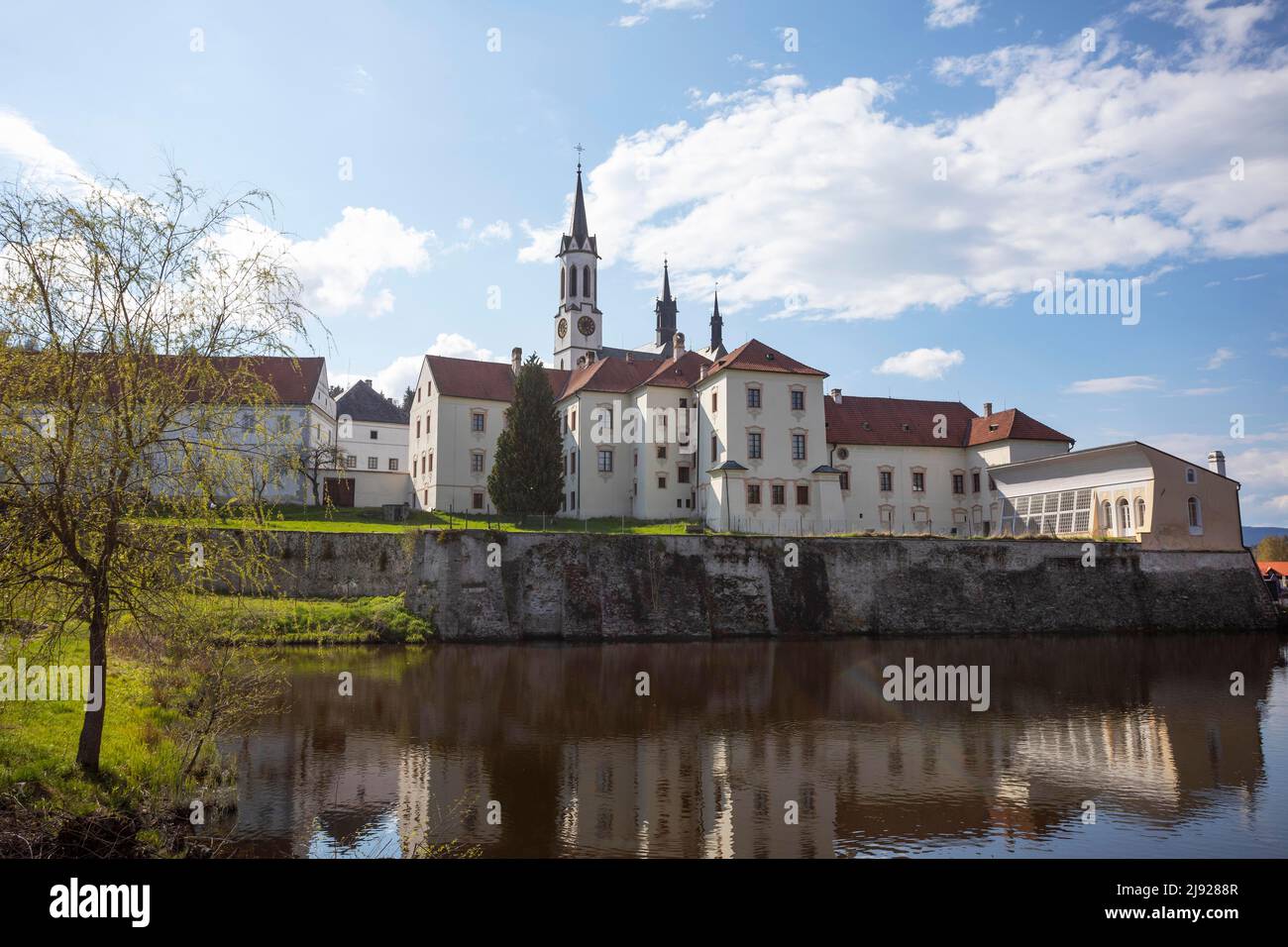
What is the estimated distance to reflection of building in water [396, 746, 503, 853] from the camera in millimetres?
13125

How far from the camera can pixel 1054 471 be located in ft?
164

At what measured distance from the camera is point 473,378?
5897cm

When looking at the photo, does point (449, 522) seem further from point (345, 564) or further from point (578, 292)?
point (578, 292)

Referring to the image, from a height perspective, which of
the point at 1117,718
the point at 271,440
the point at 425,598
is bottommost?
the point at 1117,718

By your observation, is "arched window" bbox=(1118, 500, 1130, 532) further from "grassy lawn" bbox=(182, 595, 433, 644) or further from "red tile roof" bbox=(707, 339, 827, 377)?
"grassy lawn" bbox=(182, 595, 433, 644)

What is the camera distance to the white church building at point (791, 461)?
4681cm

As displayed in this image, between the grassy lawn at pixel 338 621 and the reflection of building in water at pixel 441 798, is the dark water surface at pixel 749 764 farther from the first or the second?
the grassy lawn at pixel 338 621

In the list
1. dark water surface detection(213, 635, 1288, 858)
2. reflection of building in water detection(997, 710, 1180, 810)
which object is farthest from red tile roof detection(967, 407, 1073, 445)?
reflection of building in water detection(997, 710, 1180, 810)

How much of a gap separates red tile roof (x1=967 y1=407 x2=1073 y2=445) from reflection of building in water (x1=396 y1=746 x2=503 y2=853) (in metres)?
43.4

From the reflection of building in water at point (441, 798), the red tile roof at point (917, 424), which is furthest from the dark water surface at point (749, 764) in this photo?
the red tile roof at point (917, 424)

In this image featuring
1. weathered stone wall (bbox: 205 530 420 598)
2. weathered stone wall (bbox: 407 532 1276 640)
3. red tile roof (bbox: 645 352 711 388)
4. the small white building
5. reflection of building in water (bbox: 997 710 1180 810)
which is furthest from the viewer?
the small white building
